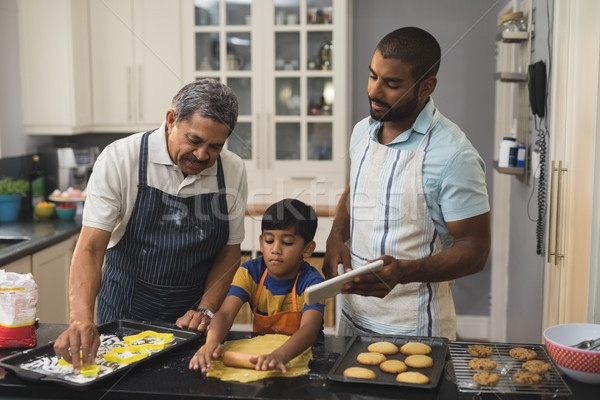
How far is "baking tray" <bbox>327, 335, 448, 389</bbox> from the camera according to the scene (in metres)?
1.23

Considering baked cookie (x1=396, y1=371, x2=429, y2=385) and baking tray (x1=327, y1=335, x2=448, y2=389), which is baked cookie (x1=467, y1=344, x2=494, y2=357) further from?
baked cookie (x1=396, y1=371, x2=429, y2=385)

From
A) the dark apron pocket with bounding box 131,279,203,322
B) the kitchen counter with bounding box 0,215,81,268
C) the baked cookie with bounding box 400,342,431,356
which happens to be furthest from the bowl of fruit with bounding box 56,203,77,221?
the baked cookie with bounding box 400,342,431,356

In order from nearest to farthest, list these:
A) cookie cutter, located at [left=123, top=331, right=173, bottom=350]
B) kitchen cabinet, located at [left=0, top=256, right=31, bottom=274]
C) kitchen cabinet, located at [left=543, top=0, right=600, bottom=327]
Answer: cookie cutter, located at [left=123, top=331, right=173, bottom=350] → kitchen cabinet, located at [left=543, top=0, right=600, bottom=327] → kitchen cabinet, located at [left=0, top=256, right=31, bottom=274]

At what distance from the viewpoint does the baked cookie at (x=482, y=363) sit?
1277 mm

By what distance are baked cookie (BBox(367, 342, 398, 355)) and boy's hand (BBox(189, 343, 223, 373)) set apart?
1.07ft

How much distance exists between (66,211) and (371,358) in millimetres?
2375

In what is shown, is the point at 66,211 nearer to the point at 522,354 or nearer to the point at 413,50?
Result: the point at 413,50

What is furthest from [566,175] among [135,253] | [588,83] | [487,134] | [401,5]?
[401,5]

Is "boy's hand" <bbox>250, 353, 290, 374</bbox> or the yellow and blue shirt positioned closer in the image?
"boy's hand" <bbox>250, 353, 290, 374</bbox>

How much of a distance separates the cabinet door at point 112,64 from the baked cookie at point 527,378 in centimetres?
293

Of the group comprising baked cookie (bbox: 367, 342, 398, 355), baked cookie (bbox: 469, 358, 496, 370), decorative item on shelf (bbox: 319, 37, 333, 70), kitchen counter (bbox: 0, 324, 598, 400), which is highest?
decorative item on shelf (bbox: 319, 37, 333, 70)

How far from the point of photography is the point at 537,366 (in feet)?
4.20

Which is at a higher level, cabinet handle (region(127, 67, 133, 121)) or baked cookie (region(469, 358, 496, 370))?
cabinet handle (region(127, 67, 133, 121))

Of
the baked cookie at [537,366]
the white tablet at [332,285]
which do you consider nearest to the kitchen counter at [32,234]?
the white tablet at [332,285]
